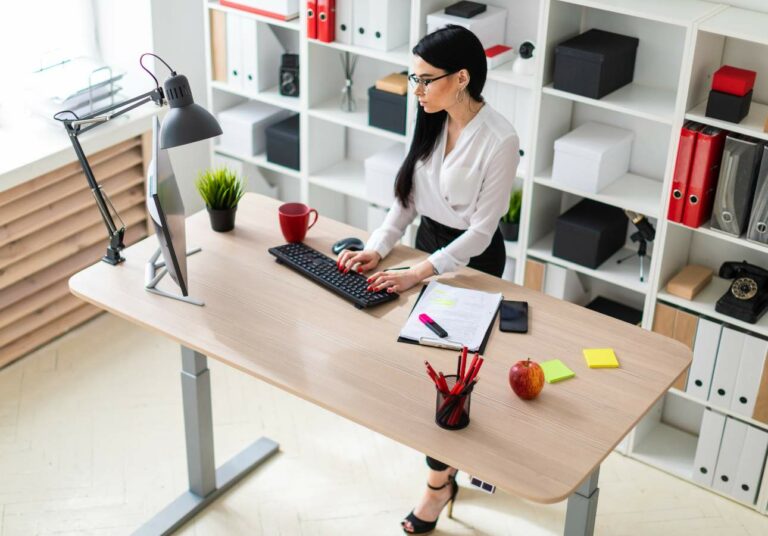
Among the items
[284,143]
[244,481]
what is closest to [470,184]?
[244,481]

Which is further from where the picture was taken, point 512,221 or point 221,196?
point 512,221

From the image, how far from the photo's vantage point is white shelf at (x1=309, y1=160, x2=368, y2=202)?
4344 mm

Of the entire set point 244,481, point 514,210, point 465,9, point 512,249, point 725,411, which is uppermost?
point 465,9

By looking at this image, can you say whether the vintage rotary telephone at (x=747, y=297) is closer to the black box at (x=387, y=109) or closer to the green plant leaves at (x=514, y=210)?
the green plant leaves at (x=514, y=210)

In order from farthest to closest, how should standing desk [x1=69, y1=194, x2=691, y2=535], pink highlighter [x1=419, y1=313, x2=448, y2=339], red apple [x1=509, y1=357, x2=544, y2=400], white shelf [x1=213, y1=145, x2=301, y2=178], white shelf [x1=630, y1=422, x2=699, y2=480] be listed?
1. white shelf [x1=213, y1=145, x2=301, y2=178]
2. white shelf [x1=630, y1=422, x2=699, y2=480]
3. pink highlighter [x1=419, y1=313, x2=448, y2=339]
4. red apple [x1=509, y1=357, x2=544, y2=400]
5. standing desk [x1=69, y1=194, x2=691, y2=535]

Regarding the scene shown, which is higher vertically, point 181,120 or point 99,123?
point 181,120

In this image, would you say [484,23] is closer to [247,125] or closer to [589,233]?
[589,233]

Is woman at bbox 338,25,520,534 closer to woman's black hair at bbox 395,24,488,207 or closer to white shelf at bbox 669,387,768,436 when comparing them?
woman's black hair at bbox 395,24,488,207

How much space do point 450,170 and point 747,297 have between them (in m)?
1.18

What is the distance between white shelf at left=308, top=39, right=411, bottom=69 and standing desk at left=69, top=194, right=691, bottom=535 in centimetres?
90

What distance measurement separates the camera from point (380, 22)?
3.92 m

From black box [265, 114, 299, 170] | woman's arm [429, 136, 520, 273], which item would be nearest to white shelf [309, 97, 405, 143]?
black box [265, 114, 299, 170]

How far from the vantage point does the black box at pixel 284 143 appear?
4.43 meters

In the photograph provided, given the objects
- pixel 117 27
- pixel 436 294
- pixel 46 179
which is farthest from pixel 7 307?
pixel 436 294
